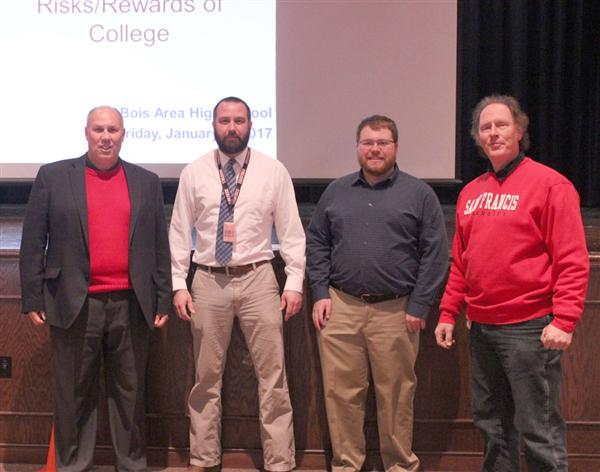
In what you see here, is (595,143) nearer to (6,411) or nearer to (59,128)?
(59,128)

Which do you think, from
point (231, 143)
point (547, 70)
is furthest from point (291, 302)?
point (547, 70)

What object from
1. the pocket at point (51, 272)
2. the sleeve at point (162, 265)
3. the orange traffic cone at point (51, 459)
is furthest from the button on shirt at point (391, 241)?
the orange traffic cone at point (51, 459)

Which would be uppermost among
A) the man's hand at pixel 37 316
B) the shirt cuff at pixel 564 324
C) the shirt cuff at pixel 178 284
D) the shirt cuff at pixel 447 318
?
the shirt cuff at pixel 178 284

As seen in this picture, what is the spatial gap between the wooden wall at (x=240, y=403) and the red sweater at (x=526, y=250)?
0.83 meters

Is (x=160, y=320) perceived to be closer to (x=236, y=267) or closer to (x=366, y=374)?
(x=236, y=267)

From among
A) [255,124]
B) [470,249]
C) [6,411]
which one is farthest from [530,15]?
[6,411]

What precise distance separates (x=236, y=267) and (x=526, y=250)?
3.81 feet

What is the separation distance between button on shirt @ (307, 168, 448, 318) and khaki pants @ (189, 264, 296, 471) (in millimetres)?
257

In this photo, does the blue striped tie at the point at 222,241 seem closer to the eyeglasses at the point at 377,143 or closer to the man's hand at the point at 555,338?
the eyeglasses at the point at 377,143

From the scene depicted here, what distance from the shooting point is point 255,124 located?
4402 mm

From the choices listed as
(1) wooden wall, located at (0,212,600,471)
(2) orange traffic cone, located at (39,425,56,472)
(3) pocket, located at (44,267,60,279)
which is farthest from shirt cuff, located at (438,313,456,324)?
(2) orange traffic cone, located at (39,425,56,472)

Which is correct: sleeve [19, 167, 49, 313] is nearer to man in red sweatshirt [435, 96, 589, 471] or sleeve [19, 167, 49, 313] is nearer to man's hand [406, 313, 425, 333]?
man's hand [406, 313, 425, 333]

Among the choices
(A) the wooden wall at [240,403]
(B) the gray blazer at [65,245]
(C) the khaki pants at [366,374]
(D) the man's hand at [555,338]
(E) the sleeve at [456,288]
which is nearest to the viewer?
(D) the man's hand at [555,338]

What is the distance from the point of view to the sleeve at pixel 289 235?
10.2 ft
